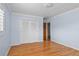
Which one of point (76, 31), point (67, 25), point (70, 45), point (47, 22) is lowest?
point (70, 45)

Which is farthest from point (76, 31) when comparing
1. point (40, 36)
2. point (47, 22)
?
point (47, 22)

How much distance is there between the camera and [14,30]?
4695 mm

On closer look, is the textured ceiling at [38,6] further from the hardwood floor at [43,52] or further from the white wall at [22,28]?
the hardwood floor at [43,52]

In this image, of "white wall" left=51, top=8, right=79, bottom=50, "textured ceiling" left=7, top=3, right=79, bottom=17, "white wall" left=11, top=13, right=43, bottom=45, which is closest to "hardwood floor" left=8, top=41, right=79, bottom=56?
"white wall" left=51, top=8, right=79, bottom=50

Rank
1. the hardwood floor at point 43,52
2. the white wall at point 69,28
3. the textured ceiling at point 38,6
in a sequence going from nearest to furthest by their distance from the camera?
the textured ceiling at point 38,6 < the hardwood floor at point 43,52 < the white wall at point 69,28

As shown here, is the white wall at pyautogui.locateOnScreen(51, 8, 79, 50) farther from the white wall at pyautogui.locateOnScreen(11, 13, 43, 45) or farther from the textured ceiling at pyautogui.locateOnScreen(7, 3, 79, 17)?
the white wall at pyautogui.locateOnScreen(11, 13, 43, 45)

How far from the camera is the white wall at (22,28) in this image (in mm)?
4695

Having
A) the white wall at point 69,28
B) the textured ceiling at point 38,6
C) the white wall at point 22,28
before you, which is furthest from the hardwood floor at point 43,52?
the textured ceiling at point 38,6

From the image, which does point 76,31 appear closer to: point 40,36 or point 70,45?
point 70,45

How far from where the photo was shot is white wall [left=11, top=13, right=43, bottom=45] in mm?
4695

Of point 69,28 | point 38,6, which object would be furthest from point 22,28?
point 69,28

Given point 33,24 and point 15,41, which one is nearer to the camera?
point 15,41

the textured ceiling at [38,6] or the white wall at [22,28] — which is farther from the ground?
the textured ceiling at [38,6]

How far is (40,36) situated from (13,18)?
2.59m
